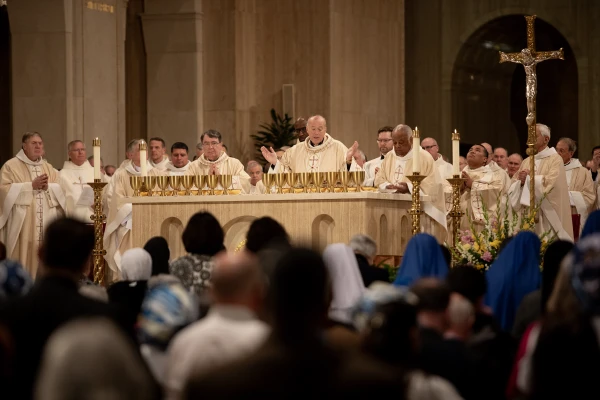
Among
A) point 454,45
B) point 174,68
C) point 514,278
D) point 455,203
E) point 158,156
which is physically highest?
point 454,45

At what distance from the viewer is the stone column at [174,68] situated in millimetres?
18266

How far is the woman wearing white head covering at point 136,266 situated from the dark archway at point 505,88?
1609 centimetres

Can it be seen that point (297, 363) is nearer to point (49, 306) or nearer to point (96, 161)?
point (49, 306)

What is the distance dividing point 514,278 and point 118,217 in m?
6.60

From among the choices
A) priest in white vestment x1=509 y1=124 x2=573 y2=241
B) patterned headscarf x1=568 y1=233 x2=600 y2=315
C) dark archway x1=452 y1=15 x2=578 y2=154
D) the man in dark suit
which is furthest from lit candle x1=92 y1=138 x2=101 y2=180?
dark archway x1=452 y1=15 x2=578 y2=154

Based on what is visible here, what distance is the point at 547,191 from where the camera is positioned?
41.1 ft

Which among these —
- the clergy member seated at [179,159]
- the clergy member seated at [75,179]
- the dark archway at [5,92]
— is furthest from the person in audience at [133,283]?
the dark archway at [5,92]

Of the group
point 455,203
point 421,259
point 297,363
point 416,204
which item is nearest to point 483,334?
point 421,259

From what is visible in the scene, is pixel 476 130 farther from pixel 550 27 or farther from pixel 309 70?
pixel 309 70

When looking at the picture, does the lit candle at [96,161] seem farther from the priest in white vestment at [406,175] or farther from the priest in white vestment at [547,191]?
the priest in white vestment at [547,191]

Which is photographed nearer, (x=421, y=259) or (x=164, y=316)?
(x=164, y=316)

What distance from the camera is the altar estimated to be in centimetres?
1038

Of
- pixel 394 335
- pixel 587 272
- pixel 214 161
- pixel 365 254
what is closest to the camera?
pixel 394 335

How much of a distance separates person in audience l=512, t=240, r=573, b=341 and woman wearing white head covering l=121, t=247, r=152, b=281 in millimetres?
1867
